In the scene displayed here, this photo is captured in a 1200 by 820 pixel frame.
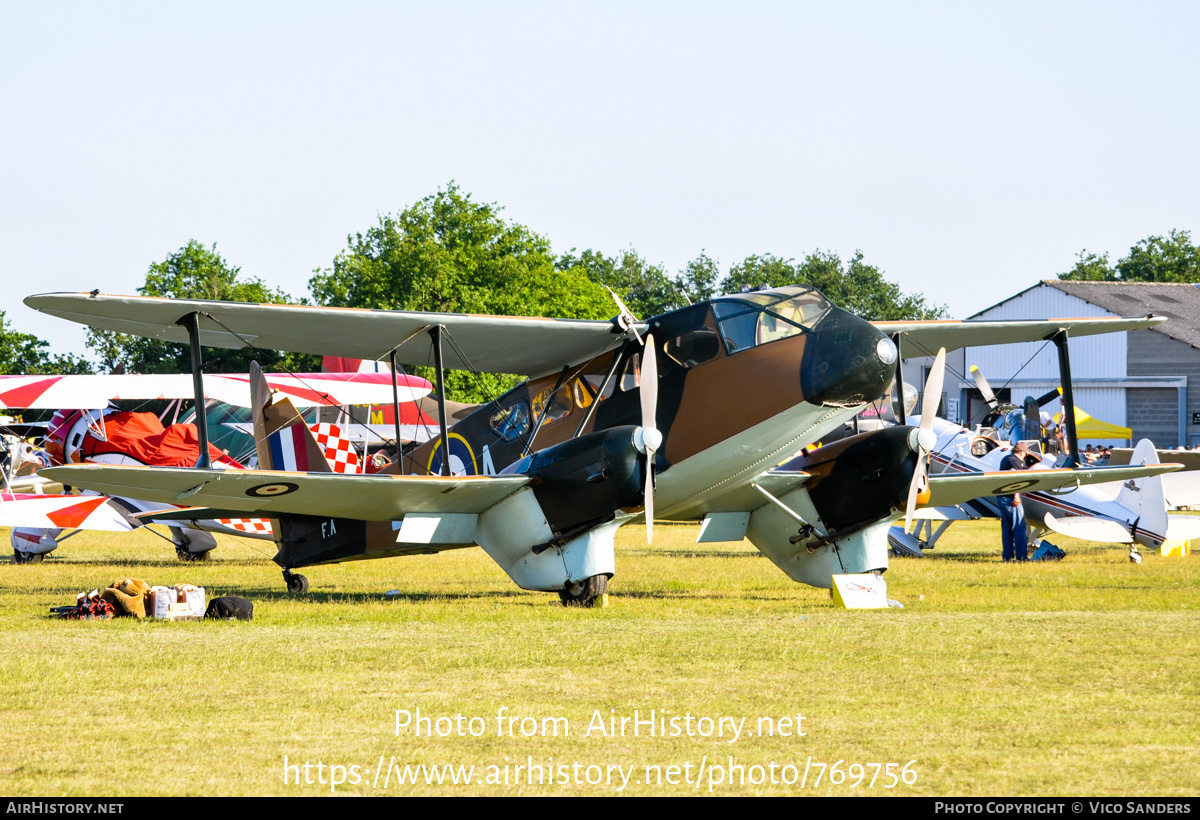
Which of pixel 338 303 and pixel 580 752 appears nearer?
pixel 580 752

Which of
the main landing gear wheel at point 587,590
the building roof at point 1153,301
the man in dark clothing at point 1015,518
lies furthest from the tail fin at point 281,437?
the building roof at point 1153,301

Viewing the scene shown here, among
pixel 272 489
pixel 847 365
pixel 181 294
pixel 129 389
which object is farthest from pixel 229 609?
pixel 181 294

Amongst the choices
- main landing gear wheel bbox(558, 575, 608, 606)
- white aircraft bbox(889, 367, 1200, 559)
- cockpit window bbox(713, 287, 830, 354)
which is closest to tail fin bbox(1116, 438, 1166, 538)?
white aircraft bbox(889, 367, 1200, 559)

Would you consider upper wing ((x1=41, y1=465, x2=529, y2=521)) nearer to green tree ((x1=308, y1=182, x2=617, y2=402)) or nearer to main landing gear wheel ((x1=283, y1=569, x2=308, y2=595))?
main landing gear wheel ((x1=283, y1=569, x2=308, y2=595))

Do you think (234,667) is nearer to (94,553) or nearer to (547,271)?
(94,553)

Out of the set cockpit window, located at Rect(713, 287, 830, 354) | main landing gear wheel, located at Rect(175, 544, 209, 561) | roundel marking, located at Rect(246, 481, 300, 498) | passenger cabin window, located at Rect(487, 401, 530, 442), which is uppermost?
cockpit window, located at Rect(713, 287, 830, 354)

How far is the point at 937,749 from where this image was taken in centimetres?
580

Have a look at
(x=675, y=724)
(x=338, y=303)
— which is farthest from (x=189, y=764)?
(x=338, y=303)

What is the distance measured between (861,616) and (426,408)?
3342 centimetres

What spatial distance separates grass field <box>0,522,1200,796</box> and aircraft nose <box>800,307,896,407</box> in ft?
7.03

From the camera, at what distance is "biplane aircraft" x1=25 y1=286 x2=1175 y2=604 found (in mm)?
11789

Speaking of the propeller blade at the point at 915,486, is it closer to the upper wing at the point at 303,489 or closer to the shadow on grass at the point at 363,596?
the upper wing at the point at 303,489

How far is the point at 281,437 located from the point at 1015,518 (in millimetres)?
12530

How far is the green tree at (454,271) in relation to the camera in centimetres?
6738
